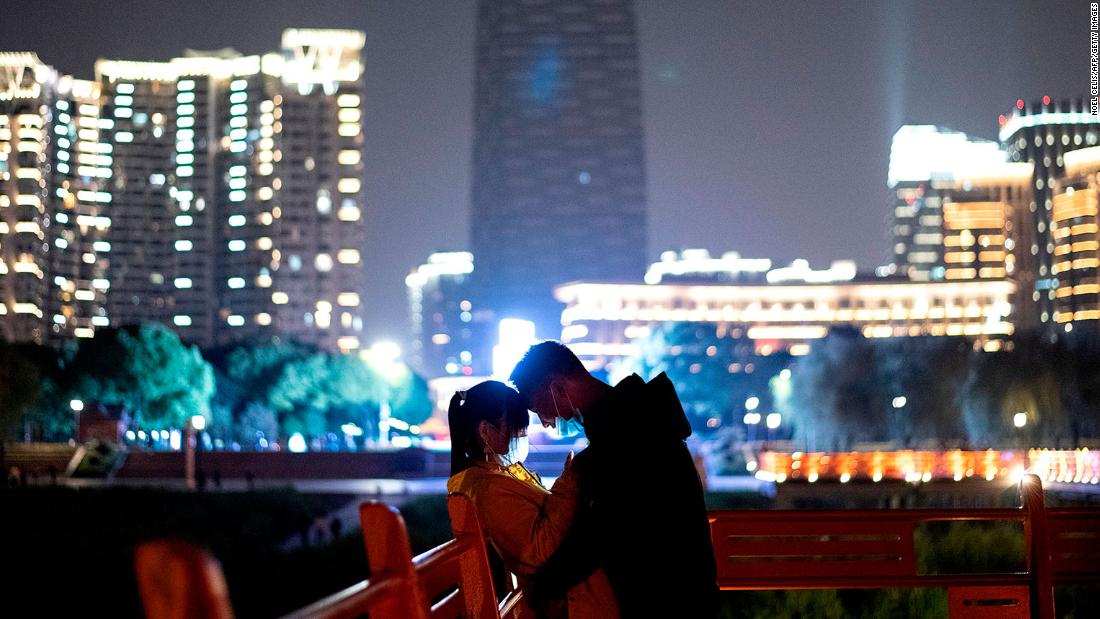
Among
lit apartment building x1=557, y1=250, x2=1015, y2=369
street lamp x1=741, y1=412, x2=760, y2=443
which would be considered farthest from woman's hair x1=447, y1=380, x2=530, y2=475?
lit apartment building x1=557, y1=250, x2=1015, y2=369

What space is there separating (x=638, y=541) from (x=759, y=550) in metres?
3.57

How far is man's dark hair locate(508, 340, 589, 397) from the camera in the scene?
4.52 meters

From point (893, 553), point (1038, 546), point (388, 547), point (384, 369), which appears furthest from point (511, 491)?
point (384, 369)

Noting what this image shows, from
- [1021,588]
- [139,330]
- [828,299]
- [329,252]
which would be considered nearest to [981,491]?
[1021,588]

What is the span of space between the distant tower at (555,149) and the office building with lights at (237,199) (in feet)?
54.0

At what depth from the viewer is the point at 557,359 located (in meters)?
4.52

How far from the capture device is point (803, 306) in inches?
6112

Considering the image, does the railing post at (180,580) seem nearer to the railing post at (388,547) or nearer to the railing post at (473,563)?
the railing post at (388,547)

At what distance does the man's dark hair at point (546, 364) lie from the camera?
4.52 metres

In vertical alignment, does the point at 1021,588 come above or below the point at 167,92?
below

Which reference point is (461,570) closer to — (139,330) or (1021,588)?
(1021,588)

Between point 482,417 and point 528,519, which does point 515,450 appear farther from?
point 528,519

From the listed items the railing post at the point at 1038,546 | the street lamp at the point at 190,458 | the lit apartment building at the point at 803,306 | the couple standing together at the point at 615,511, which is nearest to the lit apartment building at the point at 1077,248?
the lit apartment building at the point at 803,306

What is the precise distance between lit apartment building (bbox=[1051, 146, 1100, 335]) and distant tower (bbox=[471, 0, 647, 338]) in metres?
50.8
